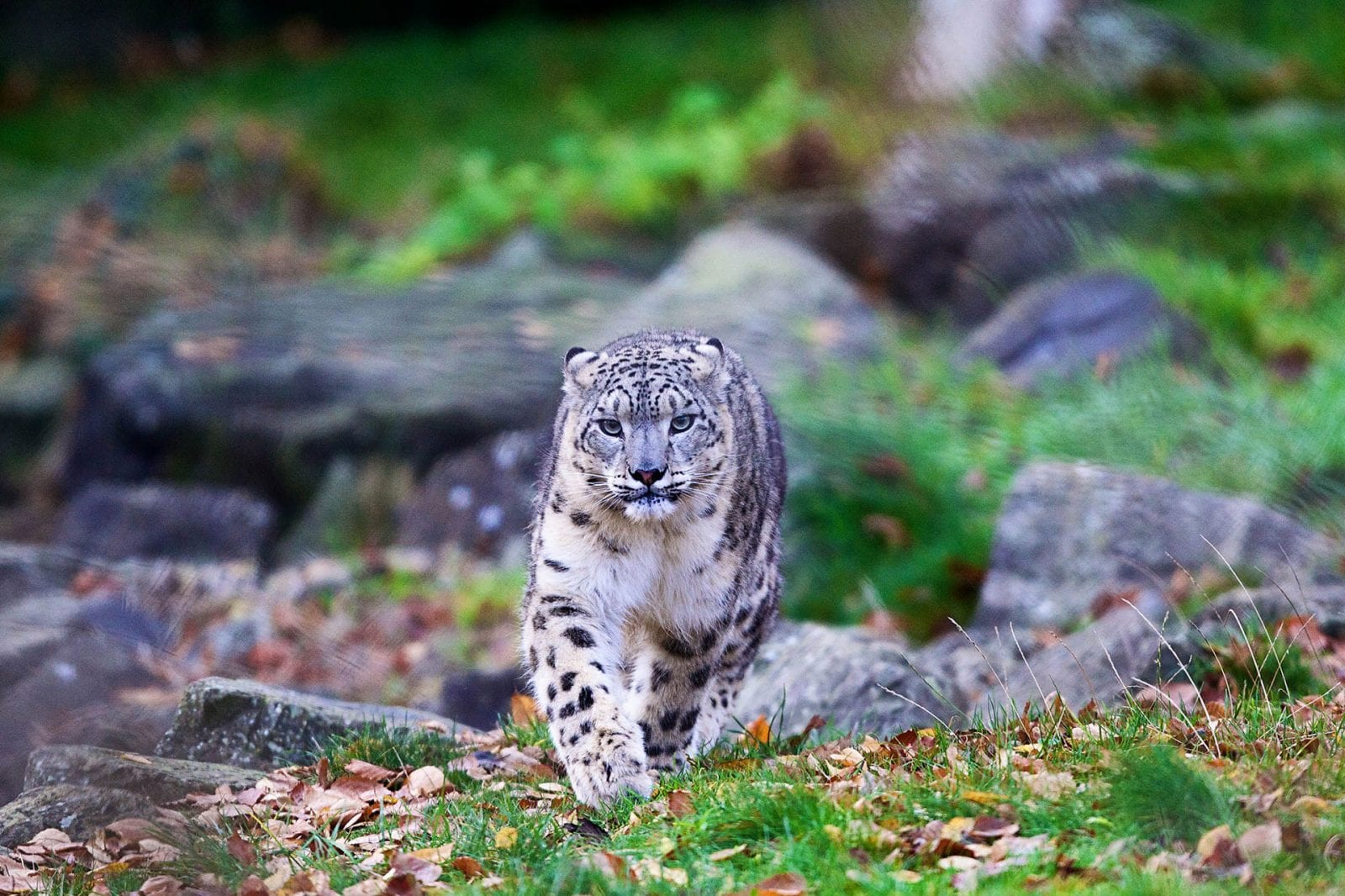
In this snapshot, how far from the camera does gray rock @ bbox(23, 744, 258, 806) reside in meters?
6.57

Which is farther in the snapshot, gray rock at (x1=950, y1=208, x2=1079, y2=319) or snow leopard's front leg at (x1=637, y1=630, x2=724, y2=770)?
gray rock at (x1=950, y1=208, x2=1079, y2=319)

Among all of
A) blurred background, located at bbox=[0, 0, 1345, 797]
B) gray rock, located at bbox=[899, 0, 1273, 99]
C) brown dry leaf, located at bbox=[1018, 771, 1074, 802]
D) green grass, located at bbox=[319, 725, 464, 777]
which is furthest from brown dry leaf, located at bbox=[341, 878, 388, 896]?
gray rock, located at bbox=[899, 0, 1273, 99]

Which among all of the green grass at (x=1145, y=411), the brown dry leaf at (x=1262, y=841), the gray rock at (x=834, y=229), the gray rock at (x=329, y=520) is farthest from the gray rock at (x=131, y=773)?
the gray rock at (x=834, y=229)

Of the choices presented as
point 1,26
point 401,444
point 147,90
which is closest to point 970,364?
point 401,444

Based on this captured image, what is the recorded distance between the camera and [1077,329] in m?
13.0

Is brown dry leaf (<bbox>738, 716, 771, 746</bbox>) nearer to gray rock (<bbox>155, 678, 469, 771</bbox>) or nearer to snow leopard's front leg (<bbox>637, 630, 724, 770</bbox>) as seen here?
snow leopard's front leg (<bbox>637, 630, 724, 770</bbox>)

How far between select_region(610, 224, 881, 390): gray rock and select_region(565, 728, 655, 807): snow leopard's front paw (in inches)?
253

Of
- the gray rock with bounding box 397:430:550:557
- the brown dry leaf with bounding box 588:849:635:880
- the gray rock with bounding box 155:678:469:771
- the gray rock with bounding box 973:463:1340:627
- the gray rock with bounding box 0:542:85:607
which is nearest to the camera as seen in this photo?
the brown dry leaf with bounding box 588:849:635:880

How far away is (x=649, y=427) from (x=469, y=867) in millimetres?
→ 1963

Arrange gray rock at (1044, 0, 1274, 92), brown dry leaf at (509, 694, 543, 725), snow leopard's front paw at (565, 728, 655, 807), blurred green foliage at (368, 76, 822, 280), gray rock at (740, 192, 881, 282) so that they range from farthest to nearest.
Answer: gray rock at (1044, 0, 1274, 92) < blurred green foliage at (368, 76, 822, 280) < gray rock at (740, 192, 881, 282) < brown dry leaf at (509, 694, 543, 725) < snow leopard's front paw at (565, 728, 655, 807)

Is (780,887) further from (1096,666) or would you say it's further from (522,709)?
(1096,666)

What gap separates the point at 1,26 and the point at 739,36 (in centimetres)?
1218

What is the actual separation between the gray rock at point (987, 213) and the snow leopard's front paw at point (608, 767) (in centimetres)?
918

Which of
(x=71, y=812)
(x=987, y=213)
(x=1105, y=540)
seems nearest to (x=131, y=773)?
(x=71, y=812)
